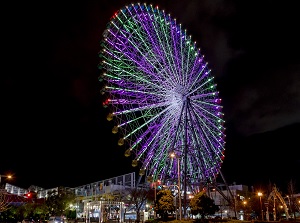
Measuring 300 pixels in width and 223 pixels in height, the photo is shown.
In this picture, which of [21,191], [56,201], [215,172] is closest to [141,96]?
[215,172]

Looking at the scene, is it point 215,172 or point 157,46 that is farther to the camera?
point 215,172

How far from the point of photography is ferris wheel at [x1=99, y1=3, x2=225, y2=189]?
35188mm

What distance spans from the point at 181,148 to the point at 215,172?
867cm

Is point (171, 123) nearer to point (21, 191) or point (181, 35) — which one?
point (181, 35)

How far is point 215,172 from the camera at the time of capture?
1778 inches

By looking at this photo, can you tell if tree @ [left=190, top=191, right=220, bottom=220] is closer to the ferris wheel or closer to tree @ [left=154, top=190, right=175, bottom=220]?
tree @ [left=154, top=190, right=175, bottom=220]

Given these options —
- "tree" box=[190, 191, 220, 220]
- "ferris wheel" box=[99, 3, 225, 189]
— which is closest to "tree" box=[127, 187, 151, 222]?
"ferris wheel" box=[99, 3, 225, 189]

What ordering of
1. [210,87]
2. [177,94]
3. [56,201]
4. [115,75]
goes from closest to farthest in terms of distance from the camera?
[115,75], [177,94], [210,87], [56,201]

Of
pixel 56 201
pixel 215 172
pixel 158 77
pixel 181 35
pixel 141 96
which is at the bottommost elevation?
pixel 56 201

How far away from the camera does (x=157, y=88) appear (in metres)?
36.8

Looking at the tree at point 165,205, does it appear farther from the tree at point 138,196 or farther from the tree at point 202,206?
the tree at point 138,196

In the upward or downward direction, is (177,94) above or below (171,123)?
above

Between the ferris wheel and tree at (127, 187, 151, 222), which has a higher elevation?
the ferris wheel

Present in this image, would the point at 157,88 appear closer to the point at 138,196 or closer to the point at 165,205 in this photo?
the point at 165,205
